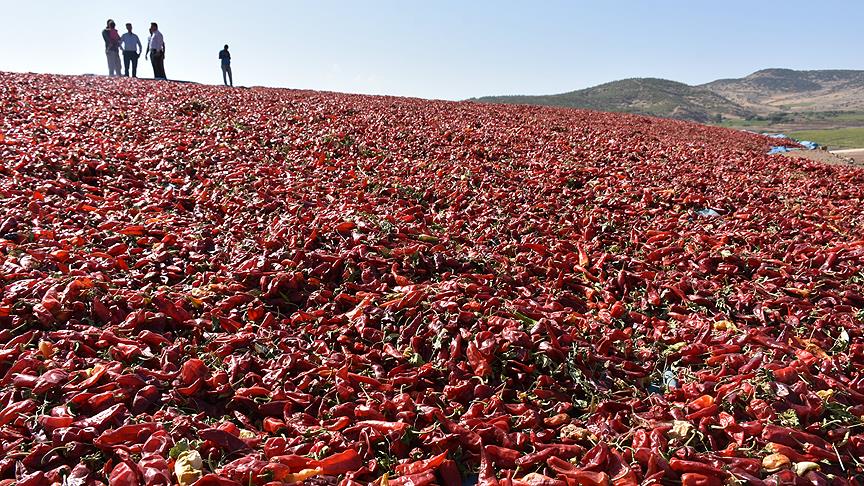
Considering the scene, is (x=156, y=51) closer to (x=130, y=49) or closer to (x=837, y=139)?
(x=130, y=49)

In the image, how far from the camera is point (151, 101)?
13.4 metres

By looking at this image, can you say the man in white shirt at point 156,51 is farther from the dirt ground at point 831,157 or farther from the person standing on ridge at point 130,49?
the dirt ground at point 831,157

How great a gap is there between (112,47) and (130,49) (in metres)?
0.76

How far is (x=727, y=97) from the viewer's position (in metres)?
153

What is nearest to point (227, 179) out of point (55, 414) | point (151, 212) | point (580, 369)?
point (151, 212)

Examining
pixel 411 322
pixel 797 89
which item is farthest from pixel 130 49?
pixel 797 89

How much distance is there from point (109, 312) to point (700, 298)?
536 centimetres

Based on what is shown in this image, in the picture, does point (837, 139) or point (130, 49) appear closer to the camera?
point (130, 49)

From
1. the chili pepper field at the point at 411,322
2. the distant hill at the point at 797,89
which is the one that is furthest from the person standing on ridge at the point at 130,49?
the distant hill at the point at 797,89

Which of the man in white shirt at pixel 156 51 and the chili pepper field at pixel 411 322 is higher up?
the man in white shirt at pixel 156 51

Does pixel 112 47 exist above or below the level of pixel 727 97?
below

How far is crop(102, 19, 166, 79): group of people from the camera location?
824 inches

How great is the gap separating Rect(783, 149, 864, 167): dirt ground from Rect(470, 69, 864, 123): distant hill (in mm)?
15687

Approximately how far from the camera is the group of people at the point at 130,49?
20938mm
